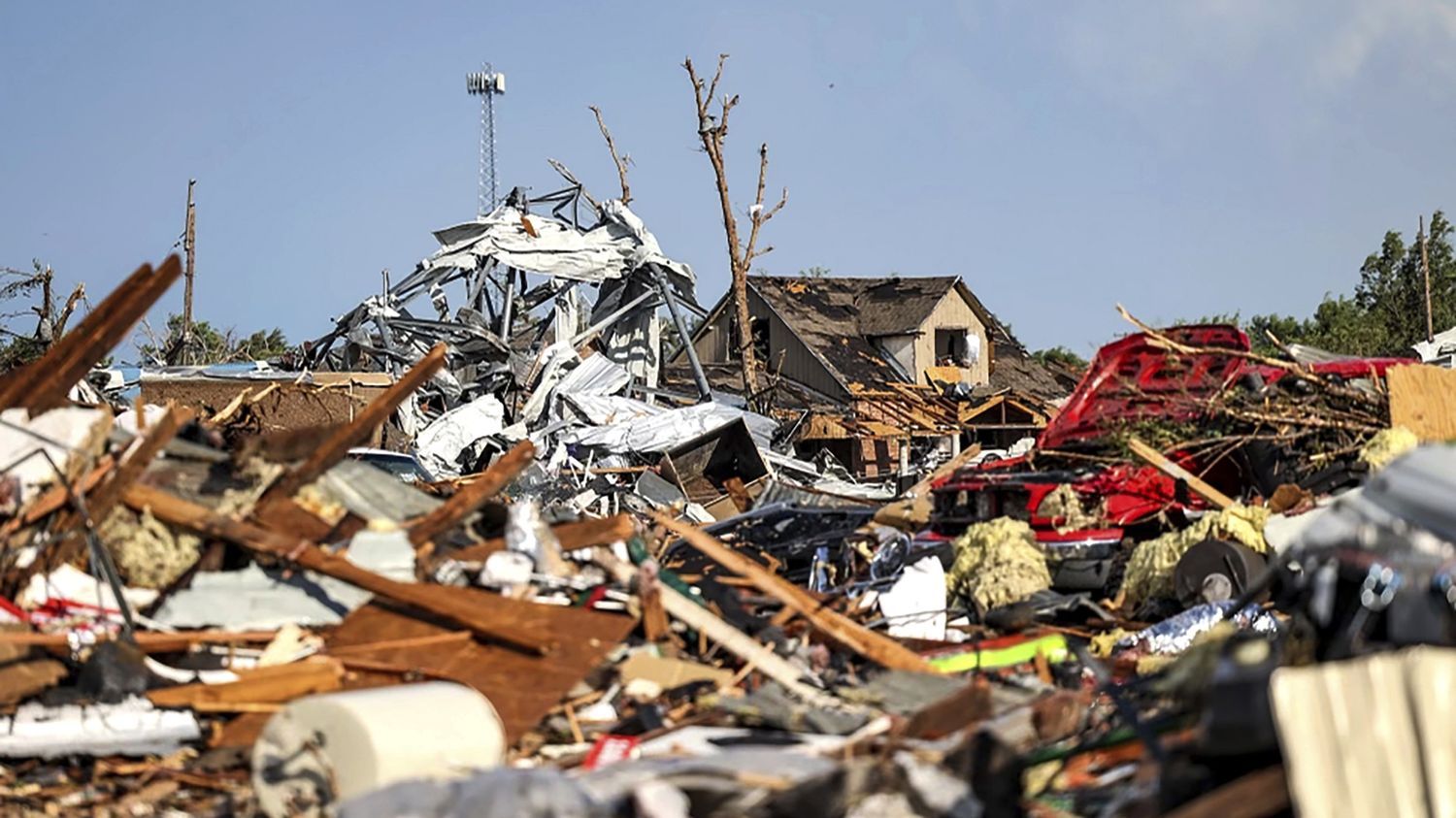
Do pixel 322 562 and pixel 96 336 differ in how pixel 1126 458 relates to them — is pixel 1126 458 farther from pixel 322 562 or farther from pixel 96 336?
pixel 96 336

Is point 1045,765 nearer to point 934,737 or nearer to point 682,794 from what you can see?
point 934,737

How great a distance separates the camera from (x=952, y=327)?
46.5 m

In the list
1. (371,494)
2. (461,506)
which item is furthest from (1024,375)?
(461,506)

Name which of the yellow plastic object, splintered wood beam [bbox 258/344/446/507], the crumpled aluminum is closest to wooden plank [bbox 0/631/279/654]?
splintered wood beam [bbox 258/344/446/507]

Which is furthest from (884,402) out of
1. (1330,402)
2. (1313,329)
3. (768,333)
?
(1313,329)

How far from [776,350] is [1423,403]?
33870mm

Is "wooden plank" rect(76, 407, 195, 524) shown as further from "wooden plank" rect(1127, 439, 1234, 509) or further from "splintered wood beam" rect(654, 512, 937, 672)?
"wooden plank" rect(1127, 439, 1234, 509)

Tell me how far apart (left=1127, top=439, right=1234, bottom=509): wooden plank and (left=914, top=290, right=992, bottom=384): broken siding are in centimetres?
3411

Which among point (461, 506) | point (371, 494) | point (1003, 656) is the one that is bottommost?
point (1003, 656)

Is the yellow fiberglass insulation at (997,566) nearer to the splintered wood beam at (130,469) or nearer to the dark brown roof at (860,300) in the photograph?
the splintered wood beam at (130,469)

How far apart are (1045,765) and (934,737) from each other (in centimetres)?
58

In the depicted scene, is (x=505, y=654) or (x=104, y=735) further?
(x=505, y=654)

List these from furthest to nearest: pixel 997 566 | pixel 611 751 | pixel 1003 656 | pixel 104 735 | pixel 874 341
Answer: pixel 874 341 < pixel 997 566 < pixel 1003 656 < pixel 104 735 < pixel 611 751

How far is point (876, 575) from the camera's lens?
35.2 ft
